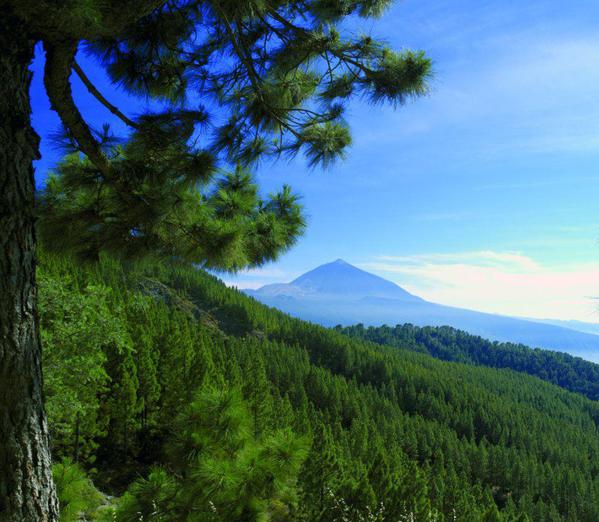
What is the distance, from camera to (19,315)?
2.62 m

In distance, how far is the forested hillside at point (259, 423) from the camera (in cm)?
512

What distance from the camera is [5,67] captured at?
105 inches

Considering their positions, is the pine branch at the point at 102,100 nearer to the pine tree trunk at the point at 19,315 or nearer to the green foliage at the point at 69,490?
the pine tree trunk at the point at 19,315

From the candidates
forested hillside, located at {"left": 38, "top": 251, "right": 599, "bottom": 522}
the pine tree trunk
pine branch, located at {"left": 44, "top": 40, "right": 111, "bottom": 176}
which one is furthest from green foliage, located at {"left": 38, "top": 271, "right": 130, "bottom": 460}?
the pine tree trunk

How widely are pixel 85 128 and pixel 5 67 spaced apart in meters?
1.14

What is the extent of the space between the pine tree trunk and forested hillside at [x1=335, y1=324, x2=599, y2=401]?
166 metres

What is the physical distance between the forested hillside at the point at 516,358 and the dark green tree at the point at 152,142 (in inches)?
6449

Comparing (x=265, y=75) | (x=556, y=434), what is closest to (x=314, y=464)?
(x=265, y=75)

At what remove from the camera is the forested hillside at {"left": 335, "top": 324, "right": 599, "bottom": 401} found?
164625mm

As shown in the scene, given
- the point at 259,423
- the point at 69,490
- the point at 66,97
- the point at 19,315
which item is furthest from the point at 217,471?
the point at 259,423

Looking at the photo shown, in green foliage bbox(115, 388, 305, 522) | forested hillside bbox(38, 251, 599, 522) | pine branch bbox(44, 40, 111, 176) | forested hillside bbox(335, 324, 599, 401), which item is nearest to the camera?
pine branch bbox(44, 40, 111, 176)

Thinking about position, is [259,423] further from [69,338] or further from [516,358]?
[516,358]

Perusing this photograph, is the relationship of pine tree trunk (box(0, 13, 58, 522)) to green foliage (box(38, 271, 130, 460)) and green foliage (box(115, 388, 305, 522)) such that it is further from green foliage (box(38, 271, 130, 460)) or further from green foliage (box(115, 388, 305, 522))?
green foliage (box(38, 271, 130, 460))

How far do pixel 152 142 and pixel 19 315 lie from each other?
227 cm
